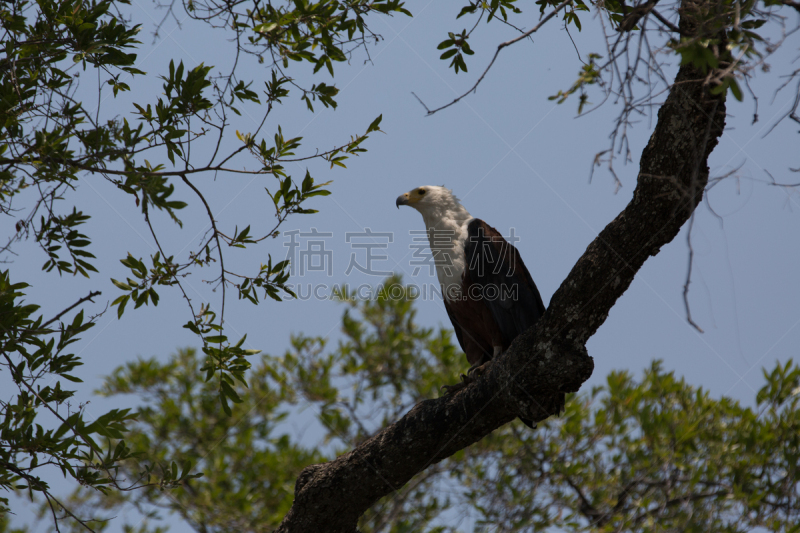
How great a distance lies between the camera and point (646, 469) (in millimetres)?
5352

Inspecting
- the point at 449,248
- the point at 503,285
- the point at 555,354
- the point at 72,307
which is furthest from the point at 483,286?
the point at 72,307

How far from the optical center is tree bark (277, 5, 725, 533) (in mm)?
2154

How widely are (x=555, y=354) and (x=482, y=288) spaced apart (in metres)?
1.26

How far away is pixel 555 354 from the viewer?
2527 mm

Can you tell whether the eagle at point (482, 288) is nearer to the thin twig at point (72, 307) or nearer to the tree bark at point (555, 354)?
the tree bark at point (555, 354)

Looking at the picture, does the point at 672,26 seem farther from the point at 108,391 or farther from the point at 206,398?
the point at 108,391

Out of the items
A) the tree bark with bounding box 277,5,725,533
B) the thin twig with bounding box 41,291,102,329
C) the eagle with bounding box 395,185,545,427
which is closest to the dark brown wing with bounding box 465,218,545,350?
the eagle with bounding box 395,185,545,427

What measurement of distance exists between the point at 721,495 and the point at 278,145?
16.0 feet

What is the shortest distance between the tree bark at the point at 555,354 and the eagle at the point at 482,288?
1.99 feet

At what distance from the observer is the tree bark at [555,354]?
2.15 meters

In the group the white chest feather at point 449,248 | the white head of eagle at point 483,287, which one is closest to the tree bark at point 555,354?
the white head of eagle at point 483,287

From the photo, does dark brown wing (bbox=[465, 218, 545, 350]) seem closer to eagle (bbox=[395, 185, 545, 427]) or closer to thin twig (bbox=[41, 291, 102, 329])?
eagle (bbox=[395, 185, 545, 427])

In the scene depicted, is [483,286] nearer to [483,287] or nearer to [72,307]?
[483,287]

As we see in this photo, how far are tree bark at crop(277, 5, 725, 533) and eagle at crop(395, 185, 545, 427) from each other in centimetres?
61
